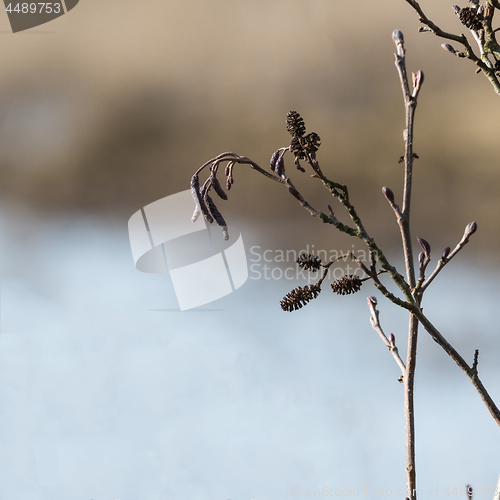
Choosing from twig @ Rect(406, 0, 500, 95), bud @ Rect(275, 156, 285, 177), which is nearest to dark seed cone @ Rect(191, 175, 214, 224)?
bud @ Rect(275, 156, 285, 177)

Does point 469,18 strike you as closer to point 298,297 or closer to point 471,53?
point 471,53

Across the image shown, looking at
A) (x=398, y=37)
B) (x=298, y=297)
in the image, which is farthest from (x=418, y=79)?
(x=298, y=297)

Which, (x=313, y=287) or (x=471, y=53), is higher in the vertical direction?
(x=471, y=53)

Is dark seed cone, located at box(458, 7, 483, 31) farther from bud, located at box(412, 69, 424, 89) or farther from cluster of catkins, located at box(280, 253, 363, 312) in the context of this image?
cluster of catkins, located at box(280, 253, 363, 312)

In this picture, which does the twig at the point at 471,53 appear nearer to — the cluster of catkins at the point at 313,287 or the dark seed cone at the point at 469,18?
the dark seed cone at the point at 469,18

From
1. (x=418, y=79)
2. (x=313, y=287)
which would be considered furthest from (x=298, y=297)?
(x=418, y=79)

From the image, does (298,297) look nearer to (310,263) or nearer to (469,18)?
(310,263)

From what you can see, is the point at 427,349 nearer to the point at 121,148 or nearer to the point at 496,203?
the point at 496,203

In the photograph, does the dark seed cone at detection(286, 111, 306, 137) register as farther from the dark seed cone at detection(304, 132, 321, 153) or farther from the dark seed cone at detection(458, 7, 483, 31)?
the dark seed cone at detection(458, 7, 483, 31)

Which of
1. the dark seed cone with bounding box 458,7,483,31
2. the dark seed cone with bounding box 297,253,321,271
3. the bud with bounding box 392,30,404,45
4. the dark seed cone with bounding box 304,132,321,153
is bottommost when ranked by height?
the dark seed cone with bounding box 297,253,321,271

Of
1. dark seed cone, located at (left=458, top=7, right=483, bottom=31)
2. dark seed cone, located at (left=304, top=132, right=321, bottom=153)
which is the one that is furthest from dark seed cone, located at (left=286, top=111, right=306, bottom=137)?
dark seed cone, located at (left=458, top=7, right=483, bottom=31)

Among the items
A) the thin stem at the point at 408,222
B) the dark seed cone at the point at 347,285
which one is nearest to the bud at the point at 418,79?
the thin stem at the point at 408,222

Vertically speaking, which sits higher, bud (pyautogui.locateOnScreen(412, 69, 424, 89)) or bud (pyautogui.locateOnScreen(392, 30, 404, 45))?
bud (pyautogui.locateOnScreen(392, 30, 404, 45))

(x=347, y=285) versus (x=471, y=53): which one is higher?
(x=471, y=53)
